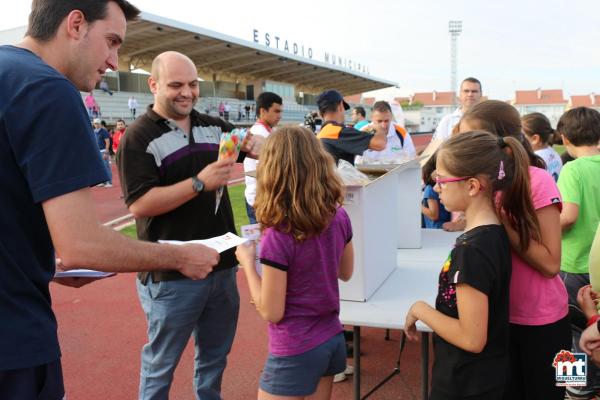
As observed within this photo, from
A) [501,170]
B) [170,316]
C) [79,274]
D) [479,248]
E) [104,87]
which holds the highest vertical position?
[104,87]

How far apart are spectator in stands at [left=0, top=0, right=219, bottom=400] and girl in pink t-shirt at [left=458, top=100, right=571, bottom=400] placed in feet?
4.49

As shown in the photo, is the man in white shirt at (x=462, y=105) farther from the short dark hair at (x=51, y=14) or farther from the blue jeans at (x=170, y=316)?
the short dark hair at (x=51, y=14)

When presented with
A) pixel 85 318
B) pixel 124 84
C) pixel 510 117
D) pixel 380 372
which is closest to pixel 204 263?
pixel 510 117

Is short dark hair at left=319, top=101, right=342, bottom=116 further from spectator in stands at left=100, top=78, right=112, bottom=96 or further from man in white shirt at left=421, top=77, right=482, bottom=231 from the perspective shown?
spectator in stands at left=100, top=78, right=112, bottom=96

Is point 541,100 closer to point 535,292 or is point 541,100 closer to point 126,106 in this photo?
point 126,106

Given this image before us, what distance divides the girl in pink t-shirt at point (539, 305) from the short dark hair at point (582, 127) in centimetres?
137

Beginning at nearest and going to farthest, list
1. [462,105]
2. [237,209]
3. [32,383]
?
[32,383] < [462,105] < [237,209]

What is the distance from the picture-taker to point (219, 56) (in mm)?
33312

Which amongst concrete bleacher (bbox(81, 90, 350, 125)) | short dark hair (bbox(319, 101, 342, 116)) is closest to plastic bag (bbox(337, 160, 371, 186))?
short dark hair (bbox(319, 101, 342, 116))

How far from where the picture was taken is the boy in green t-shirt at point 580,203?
2.81m

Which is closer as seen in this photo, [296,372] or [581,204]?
[296,372]

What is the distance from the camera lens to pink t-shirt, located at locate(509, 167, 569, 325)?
1908 millimetres

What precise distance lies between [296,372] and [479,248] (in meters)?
0.86

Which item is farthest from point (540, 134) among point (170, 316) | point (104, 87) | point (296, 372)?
point (104, 87)
